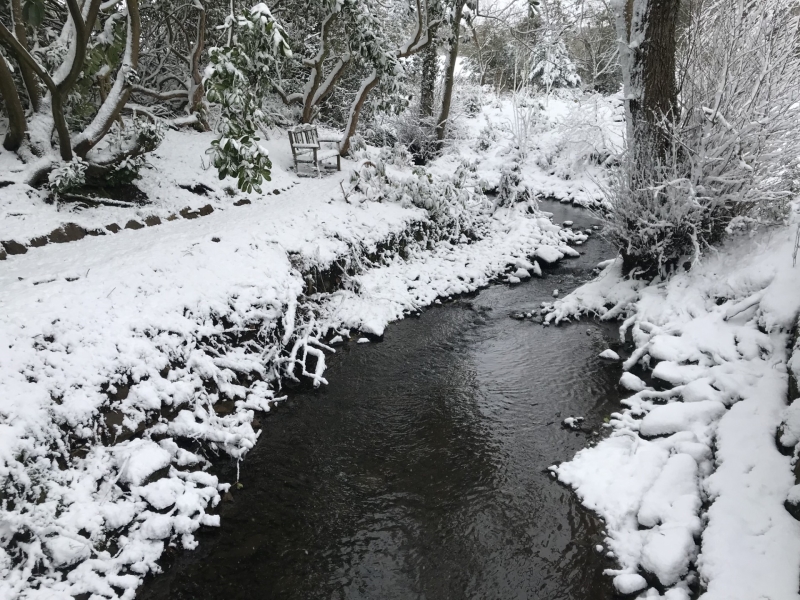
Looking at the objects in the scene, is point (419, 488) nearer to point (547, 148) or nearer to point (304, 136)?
point (304, 136)

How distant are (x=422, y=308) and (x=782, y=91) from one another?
201 inches

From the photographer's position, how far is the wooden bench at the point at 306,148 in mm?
9359

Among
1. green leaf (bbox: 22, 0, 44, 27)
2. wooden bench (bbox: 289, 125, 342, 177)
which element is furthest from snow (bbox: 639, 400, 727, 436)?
wooden bench (bbox: 289, 125, 342, 177)

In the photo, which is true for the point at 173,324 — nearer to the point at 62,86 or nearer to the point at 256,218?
the point at 256,218

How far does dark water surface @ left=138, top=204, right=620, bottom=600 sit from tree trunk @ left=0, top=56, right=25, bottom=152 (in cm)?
501

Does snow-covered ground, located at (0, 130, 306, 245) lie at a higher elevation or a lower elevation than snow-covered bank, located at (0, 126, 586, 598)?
higher

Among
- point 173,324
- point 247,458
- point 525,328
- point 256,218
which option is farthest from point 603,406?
point 256,218

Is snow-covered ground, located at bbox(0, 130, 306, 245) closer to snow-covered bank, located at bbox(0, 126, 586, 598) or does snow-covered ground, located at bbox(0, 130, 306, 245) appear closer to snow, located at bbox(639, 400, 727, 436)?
snow-covered bank, located at bbox(0, 126, 586, 598)

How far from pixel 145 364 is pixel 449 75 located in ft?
38.6

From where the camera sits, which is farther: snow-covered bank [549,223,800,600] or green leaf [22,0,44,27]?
green leaf [22,0,44,27]

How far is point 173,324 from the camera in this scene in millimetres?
4477

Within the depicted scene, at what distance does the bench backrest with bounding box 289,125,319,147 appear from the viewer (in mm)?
9430

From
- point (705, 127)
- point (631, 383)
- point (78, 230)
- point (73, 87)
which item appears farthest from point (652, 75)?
point (73, 87)

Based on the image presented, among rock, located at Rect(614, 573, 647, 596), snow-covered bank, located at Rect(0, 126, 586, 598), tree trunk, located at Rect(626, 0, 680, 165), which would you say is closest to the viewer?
rock, located at Rect(614, 573, 647, 596)
